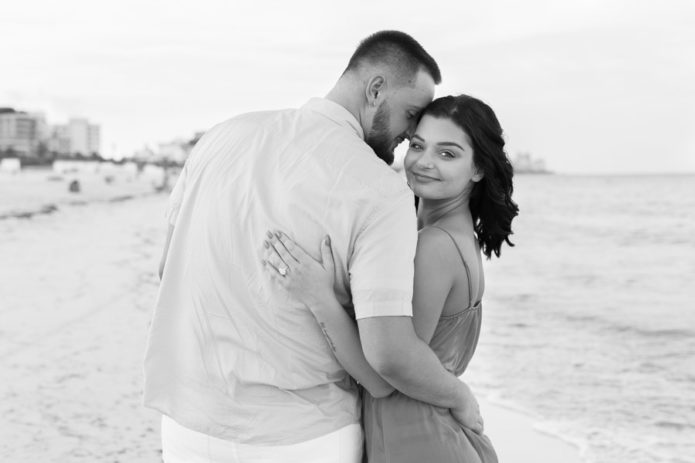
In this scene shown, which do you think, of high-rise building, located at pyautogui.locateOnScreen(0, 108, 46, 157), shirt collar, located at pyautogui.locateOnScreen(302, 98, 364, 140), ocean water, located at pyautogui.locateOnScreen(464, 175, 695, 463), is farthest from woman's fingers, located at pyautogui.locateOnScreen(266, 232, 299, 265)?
high-rise building, located at pyautogui.locateOnScreen(0, 108, 46, 157)

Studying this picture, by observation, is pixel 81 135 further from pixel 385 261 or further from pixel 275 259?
pixel 385 261

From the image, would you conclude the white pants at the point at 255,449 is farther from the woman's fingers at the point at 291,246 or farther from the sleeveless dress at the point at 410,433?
the woman's fingers at the point at 291,246

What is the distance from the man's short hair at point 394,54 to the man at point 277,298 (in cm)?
13

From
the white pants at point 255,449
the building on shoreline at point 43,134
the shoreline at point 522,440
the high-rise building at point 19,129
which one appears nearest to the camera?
the white pants at point 255,449

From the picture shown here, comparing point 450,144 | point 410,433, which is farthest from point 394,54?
point 410,433

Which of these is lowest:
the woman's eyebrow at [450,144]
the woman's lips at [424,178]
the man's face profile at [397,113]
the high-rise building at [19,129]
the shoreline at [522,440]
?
the high-rise building at [19,129]

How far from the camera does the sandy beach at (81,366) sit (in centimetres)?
430

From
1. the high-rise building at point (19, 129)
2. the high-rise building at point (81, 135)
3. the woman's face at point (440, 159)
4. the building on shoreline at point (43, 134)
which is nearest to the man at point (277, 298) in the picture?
the woman's face at point (440, 159)

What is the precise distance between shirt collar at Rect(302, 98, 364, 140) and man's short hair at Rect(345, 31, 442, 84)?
195mm

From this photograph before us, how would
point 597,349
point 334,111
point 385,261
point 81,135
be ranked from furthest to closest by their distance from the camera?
1. point 81,135
2. point 597,349
3. point 334,111
4. point 385,261

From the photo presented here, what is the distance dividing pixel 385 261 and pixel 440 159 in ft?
2.12

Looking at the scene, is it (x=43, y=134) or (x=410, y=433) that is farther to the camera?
(x=43, y=134)

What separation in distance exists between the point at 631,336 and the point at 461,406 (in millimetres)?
7981

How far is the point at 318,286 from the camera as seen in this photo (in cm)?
180
